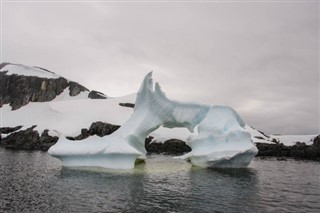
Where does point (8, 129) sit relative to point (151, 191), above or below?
above

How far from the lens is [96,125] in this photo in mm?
68562

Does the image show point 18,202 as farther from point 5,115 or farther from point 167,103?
point 5,115

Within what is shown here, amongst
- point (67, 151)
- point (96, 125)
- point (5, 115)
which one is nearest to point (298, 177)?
point (67, 151)

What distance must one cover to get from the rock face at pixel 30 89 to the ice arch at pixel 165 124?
236ft

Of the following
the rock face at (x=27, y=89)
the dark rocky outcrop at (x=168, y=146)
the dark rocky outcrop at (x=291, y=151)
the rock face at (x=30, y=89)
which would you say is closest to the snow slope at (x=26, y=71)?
the rock face at (x=30, y=89)

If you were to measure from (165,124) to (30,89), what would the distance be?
75.9 metres

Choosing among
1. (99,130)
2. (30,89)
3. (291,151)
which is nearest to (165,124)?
(99,130)

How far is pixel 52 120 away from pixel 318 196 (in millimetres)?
66711

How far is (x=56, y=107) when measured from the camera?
86188mm

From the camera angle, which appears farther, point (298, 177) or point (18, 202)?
point (298, 177)

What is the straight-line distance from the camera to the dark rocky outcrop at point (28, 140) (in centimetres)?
6506

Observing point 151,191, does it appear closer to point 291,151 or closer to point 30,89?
point 291,151

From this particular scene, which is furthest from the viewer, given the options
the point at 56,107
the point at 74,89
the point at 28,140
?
the point at 74,89

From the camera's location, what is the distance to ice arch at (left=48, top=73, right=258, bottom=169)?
1307 inches
